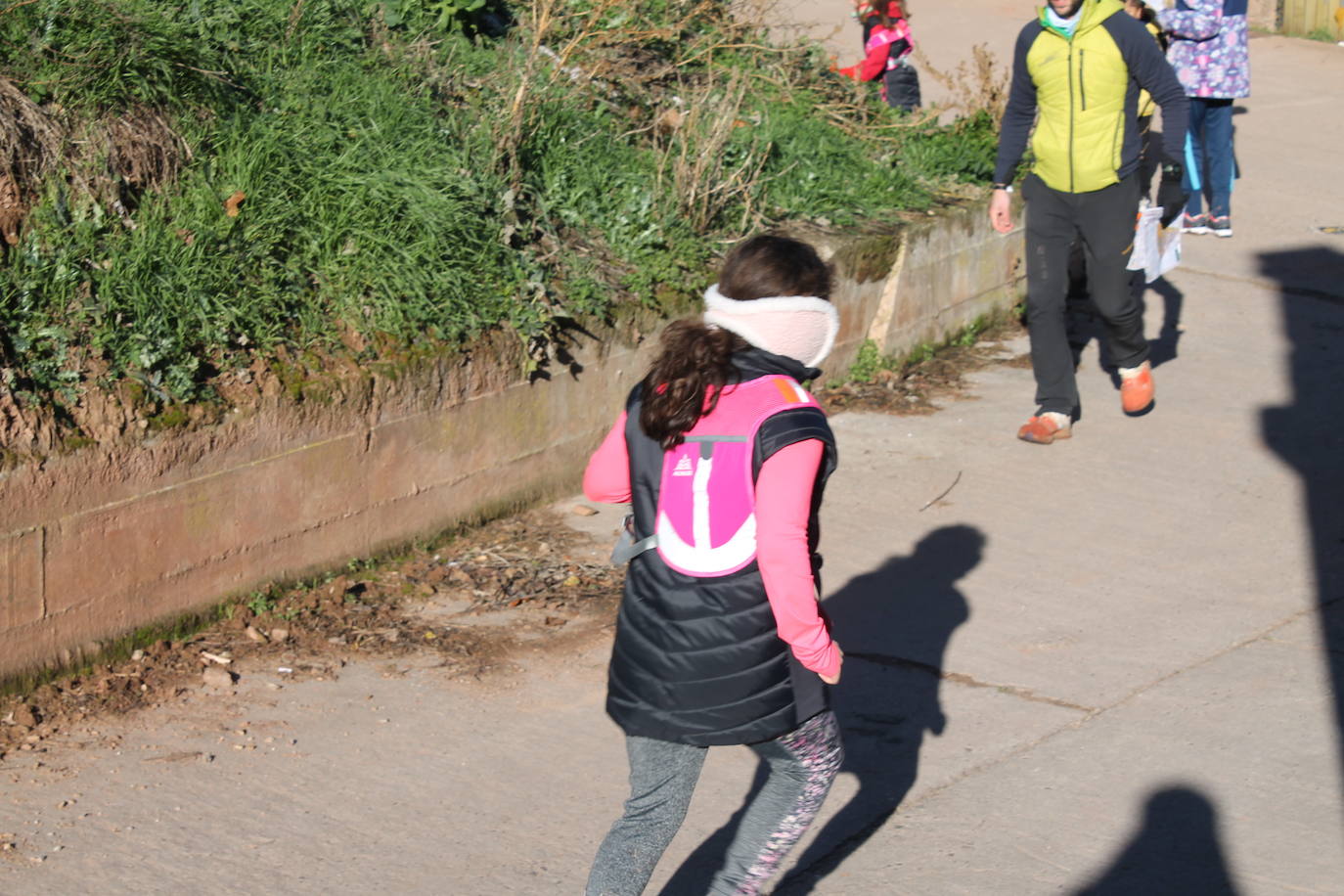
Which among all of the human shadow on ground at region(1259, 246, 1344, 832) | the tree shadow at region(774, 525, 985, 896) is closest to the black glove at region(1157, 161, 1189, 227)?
the human shadow on ground at region(1259, 246, 1344, 832)

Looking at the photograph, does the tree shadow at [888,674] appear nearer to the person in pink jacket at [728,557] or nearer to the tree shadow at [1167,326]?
the person in pink jacket at [728,557]

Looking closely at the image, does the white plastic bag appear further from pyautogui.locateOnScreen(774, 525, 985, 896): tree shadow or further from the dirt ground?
the dirt ground

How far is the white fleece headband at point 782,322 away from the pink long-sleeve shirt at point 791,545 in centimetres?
A: 29

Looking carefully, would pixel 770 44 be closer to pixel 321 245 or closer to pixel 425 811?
pixel 321 245

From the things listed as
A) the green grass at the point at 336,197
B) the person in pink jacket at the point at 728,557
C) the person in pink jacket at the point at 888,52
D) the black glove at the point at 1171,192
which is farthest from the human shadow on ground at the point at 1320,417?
the person in pink jacket at the point at 888,52

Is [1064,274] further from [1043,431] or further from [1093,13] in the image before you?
[1093,13]

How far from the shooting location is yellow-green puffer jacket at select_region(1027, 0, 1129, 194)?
6.20 m

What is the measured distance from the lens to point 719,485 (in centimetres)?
286

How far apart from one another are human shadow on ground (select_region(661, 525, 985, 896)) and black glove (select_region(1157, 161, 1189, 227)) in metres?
1.97

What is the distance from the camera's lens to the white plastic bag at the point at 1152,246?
6750 mm

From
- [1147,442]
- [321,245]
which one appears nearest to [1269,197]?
[1147,442]

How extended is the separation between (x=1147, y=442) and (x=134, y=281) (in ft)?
14.1

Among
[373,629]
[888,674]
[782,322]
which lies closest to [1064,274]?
[888,674]

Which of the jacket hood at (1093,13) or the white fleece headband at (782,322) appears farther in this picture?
the jacket hood at (1093,13)
